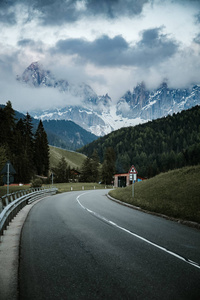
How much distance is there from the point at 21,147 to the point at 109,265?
80.2 metres

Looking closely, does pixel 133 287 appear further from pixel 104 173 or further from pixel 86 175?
pixel 86 175

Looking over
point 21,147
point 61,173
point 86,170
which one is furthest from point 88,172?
point 21,147

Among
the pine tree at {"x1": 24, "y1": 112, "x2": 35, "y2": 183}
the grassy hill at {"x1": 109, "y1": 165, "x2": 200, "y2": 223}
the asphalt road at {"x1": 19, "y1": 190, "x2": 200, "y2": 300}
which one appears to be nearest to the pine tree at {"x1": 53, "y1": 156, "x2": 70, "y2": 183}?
the pine tree at {"x1": 24, "y1": 112, "x2": 35, "y2": 183}

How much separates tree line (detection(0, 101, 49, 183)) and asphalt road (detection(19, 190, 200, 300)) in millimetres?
40156

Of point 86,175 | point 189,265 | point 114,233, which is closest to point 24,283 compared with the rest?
point 189,265

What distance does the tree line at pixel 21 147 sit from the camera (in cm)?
6738

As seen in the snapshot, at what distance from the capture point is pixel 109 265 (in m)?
5.54

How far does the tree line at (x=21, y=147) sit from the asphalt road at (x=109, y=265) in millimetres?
40156

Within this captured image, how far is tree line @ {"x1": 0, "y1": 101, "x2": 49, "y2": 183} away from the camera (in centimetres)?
6738

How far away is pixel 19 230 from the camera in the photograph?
32.4 feet

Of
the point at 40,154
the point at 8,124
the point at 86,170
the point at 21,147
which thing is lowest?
the point at 86,170

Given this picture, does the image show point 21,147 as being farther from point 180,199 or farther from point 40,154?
point 180,199

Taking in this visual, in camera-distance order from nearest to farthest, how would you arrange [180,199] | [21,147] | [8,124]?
[180,199]
[8,124]
[21,147]

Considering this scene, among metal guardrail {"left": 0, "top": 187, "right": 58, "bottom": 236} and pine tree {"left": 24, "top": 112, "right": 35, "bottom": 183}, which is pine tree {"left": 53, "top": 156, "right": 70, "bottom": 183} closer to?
pine tree {"left": 24, "top": 112, "right": 35, "bottom": 183}
